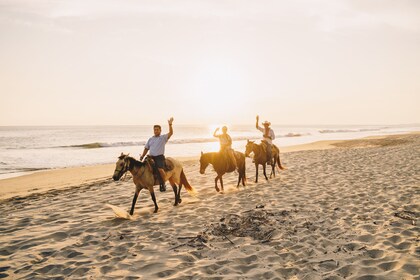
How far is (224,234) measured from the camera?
6504 millimetres

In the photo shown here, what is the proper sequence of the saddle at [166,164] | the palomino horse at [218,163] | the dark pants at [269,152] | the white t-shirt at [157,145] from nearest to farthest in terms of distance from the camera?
the saddle at [166,164] < the white t-shirt at [157,145] < the palomino horse at [218,163] < the dark pants at [269,152]

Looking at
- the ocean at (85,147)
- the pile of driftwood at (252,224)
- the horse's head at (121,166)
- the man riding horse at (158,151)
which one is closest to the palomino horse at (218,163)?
the man riding horse at (158,151)

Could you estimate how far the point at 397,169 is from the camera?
557 inches

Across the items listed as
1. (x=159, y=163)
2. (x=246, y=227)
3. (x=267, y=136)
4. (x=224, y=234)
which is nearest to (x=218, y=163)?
(x=159, y=163)

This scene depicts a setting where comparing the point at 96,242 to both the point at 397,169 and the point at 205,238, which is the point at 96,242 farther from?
the point at 397,169

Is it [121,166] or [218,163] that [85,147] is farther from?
[121,166]

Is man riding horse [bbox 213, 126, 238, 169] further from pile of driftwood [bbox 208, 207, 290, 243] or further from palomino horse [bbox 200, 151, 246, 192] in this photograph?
pile of driftwood [bbox 208, 207, 290, 243]

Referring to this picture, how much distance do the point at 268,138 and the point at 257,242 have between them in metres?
8.23

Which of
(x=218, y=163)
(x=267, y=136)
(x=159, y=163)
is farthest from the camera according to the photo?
(x=267, y=136)

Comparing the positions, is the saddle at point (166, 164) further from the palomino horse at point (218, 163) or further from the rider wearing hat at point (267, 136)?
the rider wearing hat at point (267, 136)

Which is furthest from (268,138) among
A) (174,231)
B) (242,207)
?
(174,231)

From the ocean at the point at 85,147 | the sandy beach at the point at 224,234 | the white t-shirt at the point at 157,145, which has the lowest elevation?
the sandy beach at the point at 224,234

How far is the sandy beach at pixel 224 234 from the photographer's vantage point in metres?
4.93

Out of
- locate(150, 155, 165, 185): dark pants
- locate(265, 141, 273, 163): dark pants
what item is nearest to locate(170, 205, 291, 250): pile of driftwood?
locate(150, 155, 165, 185): dark pants
